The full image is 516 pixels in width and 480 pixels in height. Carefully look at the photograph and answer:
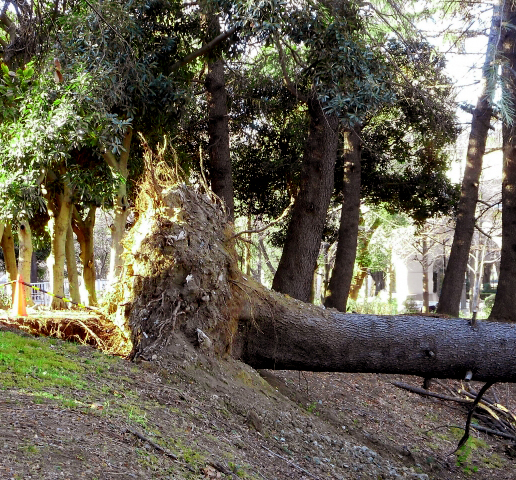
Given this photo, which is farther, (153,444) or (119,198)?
(119,198)

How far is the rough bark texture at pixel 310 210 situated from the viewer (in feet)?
38.6

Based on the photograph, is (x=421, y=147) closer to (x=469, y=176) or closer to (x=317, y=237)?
(x=469, y=176)

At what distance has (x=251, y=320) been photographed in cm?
768

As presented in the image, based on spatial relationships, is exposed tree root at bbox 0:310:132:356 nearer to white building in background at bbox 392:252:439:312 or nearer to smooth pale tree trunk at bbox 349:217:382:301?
smooth pale tree trunk at bbox 349:217:382:301

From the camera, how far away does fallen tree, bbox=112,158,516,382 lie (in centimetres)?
730

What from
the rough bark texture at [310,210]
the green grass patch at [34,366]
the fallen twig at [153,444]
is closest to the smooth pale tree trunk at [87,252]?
the rough bark texture at [310,210]

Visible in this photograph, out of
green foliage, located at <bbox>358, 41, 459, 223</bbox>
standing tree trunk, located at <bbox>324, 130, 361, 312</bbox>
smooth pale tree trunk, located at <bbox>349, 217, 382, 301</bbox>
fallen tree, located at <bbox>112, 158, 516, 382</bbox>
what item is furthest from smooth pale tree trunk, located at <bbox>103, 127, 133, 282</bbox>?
smooth pale tree trunk, located at <bbox>349, 217, 382, 301</bbox>

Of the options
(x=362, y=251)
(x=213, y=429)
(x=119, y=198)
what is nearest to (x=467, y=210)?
(x=119, y=198)

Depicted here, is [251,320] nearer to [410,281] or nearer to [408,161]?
[408,161]

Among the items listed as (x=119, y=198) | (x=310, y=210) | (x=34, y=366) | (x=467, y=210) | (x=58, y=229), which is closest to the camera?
(x=34, y=366)

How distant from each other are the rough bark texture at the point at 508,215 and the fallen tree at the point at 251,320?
6619mm

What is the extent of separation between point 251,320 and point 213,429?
2062mm

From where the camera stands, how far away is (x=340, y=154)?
1571cm

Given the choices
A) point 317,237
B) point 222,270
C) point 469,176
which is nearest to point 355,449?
point 222,270
